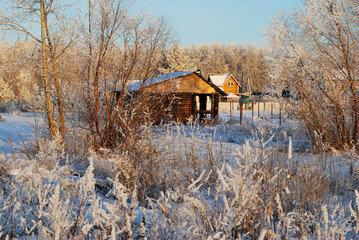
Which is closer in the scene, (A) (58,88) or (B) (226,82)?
(A) (58,88)

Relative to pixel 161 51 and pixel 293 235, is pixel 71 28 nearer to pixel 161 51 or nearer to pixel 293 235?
pixel 161 51

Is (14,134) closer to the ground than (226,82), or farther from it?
closer to the ground

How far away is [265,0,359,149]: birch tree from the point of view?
6555mm

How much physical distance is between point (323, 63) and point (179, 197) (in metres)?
6.25

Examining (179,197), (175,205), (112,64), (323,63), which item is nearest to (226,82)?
(323,63)

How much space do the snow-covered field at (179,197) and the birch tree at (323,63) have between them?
9.78 ft

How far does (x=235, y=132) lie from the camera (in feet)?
41.2

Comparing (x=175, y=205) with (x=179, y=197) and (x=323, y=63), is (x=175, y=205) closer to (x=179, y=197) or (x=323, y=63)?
(x=179, y=197)

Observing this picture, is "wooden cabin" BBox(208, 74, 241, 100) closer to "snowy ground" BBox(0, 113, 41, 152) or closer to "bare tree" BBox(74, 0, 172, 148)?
"snowy ground" BBox(0, 113, 41, 152)

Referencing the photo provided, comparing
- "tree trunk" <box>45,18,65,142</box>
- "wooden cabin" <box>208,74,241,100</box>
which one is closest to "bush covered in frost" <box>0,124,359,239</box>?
"tree trunk" <box>45,18,65,142</box>

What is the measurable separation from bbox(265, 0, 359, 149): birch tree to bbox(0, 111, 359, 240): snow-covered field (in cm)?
298

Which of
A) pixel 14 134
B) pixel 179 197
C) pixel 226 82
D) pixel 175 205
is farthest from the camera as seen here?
pixel 226 82

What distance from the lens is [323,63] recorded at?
688 cm

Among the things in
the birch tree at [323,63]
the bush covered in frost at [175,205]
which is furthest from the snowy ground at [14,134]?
the birch tree at [323,63]
